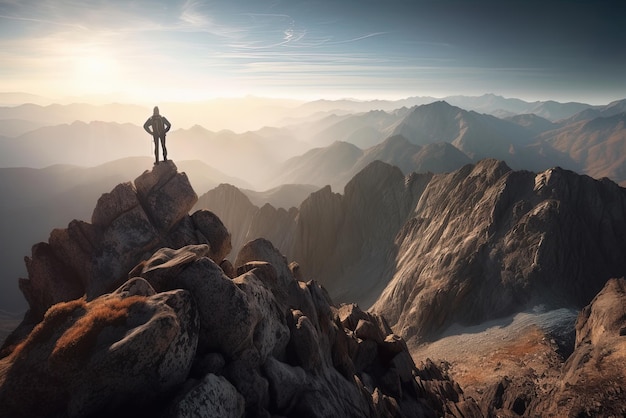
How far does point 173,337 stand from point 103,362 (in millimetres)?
2165

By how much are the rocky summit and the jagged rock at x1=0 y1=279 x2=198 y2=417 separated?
0.04 meters

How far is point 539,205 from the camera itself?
64.6 metres

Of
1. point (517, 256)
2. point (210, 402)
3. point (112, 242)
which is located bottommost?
point (517, 256)

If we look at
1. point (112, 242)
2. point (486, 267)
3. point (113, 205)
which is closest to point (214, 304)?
point (112, 242)

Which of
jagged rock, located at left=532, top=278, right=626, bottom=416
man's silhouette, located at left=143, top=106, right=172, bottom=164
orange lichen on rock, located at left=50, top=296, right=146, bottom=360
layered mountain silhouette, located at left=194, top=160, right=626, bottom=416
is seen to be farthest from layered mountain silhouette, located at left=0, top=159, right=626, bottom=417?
man's silhouette, located at left=143, top=106, right=172, bottom=164

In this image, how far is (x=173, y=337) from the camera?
1203 centimetres

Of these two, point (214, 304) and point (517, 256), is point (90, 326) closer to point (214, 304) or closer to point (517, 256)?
point (214, 304)

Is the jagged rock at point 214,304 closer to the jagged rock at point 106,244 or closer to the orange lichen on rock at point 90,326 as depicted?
the orange lichen on rock at point 90,326

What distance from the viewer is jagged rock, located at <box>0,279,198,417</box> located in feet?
35.2

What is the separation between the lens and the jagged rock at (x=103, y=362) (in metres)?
10.7

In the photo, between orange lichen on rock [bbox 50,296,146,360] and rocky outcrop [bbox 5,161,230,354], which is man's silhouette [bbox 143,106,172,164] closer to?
rocky outcrop [bbox 5,161,230,354]

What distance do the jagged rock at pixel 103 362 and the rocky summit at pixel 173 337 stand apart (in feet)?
0.12

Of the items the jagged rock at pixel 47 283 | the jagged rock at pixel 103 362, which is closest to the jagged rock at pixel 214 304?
the jagged rock at pixel 103 362

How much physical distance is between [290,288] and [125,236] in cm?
1296
